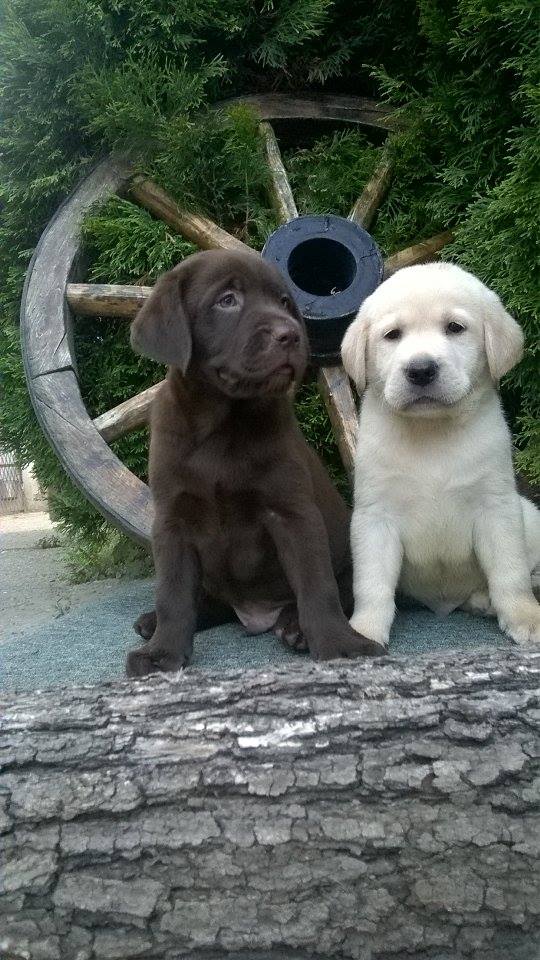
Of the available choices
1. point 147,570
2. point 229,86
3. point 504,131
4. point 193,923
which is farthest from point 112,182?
point 193,923

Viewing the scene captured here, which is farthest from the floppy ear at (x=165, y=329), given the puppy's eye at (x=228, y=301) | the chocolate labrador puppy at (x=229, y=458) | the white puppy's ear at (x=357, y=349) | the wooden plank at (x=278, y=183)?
the wooden plank at (x=278, y=183)

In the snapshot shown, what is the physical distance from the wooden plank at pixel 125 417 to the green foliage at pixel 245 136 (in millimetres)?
205

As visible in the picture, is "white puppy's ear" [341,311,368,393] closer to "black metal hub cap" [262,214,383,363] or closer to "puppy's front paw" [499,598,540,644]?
"black metal hub cap" [262,214,383,363]

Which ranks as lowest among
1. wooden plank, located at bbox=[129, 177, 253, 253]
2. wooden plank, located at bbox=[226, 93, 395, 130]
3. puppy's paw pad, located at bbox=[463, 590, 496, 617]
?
puppy's paw pad, located at bbox=[463, 590, 496, 617]

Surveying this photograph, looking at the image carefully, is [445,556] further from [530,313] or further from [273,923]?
[273,923]

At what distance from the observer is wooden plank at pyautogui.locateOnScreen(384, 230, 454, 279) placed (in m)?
3.88

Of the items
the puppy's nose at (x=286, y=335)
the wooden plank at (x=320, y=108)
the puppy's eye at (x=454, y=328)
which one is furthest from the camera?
the wooden plank at (x=320, y=108)

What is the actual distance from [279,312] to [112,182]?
5.99 feet

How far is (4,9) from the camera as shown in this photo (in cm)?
379

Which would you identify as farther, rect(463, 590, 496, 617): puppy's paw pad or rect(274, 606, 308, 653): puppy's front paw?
rect(463, 590, 496, 617): puppy's paw pad

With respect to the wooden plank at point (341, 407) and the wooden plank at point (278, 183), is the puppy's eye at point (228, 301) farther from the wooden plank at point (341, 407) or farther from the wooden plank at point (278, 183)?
the wooden plank at point (278, 183)

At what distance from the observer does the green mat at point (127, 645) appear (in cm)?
259

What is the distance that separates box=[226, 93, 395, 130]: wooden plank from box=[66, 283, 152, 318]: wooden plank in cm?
113

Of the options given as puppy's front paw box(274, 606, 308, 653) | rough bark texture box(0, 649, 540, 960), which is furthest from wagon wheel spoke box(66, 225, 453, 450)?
rough bark texture box(0, 649, 540, 960)
